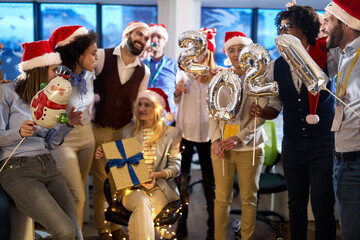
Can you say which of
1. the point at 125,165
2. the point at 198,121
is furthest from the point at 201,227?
the point at 125,165

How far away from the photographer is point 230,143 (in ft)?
8.65

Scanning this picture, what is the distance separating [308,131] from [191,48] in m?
0.82

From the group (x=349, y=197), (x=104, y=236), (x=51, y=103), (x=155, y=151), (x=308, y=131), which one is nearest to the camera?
(x=349, y=197)

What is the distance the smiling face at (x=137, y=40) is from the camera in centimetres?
312

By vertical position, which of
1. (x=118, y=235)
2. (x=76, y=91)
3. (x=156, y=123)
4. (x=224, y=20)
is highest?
(x=224, y=20)

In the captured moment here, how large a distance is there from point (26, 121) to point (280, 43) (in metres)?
1.31

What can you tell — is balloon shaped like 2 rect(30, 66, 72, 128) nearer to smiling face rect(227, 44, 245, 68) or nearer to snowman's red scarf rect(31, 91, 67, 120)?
snowman's red scarf rect(31, 91, 67, 120)

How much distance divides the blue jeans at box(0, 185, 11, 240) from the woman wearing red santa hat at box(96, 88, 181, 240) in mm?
661

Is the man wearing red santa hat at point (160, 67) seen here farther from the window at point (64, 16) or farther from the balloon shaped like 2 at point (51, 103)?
the window at point (64, 16)

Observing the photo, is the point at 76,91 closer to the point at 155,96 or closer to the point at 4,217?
the point at 155,96

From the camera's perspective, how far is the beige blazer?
271cm

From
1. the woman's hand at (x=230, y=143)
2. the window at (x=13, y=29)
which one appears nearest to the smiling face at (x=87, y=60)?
the woman's hand at (x=230, y=143)

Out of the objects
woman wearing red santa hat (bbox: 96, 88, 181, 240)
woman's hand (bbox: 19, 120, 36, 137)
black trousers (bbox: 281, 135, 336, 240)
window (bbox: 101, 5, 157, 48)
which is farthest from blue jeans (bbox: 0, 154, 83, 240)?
window (bbox: 101, 5, 157, 48)

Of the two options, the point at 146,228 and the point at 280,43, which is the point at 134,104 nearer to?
the point at 146,228
